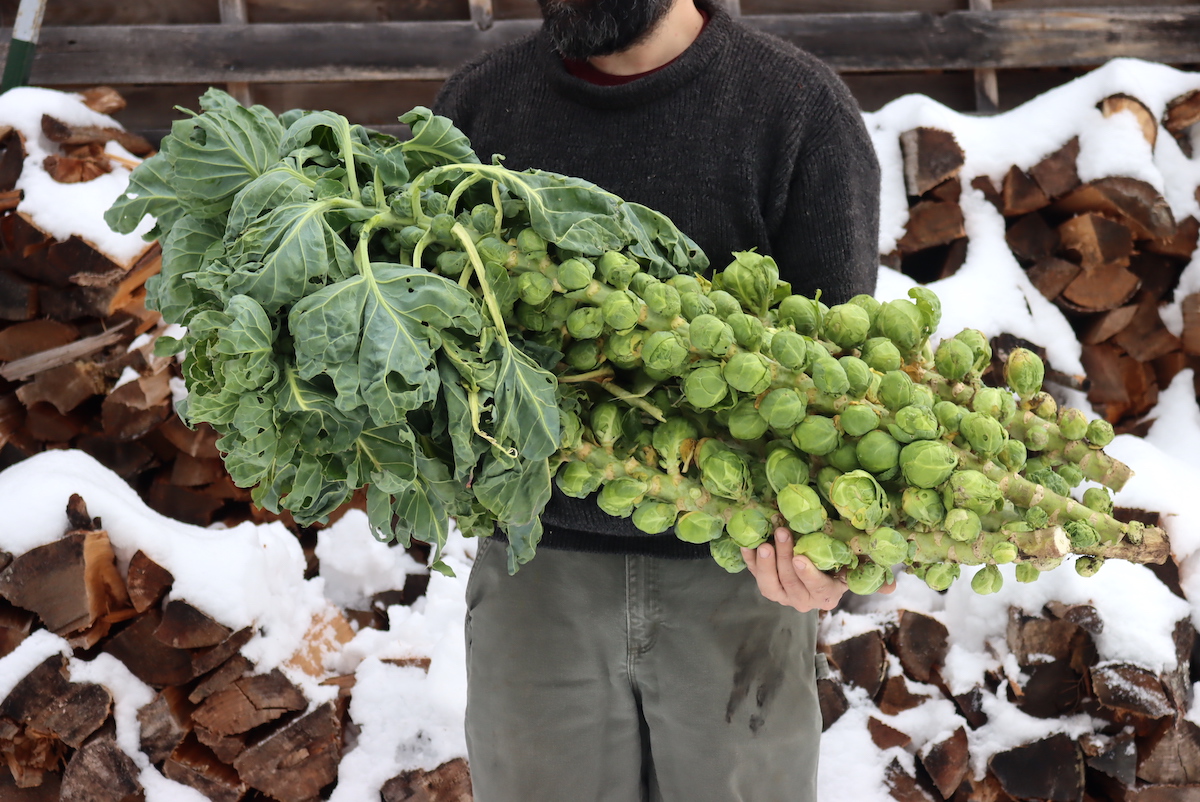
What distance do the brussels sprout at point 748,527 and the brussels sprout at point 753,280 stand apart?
339 mm

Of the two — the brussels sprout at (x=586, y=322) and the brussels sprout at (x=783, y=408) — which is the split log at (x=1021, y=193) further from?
the brussels sprout at (x=586, y=322)

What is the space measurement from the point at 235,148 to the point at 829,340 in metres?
1.01

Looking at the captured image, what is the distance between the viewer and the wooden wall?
3.56 m

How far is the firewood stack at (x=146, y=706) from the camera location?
2.44 metres

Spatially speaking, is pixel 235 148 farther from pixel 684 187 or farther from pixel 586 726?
pixel 586 726

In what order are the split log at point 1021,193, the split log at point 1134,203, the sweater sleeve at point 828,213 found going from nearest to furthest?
the sweater sleeve at point 828,213 → the split log at point 1134,203 → the split log at point 1021,193

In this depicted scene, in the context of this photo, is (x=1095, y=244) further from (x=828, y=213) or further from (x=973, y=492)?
(x=973, y=492)

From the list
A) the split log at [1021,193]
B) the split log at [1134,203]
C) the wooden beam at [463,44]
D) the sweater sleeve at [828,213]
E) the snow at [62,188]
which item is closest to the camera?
the sweater sleeve at [828,213]

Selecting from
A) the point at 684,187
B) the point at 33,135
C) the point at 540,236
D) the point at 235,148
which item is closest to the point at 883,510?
the point at 540,236

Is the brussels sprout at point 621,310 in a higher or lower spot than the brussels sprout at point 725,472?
higher

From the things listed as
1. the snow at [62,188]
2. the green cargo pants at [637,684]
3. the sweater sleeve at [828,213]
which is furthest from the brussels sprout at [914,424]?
the snow at [62,188]

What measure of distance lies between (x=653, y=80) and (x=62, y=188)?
215 cm

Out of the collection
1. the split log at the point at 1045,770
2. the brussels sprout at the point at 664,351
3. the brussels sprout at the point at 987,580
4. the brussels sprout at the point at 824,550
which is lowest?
the split log at the point at 1045,770

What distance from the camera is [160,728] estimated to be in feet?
8.25
